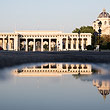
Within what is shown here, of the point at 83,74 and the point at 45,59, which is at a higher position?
the point at 45,59

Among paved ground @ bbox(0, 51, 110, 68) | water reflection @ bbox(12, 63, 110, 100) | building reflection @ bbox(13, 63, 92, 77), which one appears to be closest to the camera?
water reflection @ bbox(12, 63, 110, 100)

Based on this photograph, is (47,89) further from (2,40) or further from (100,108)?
(2,40)

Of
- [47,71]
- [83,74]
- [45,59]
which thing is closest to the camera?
[83,74]

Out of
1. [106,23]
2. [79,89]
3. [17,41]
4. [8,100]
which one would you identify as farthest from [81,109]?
[106,23]

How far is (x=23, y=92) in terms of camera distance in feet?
24.8

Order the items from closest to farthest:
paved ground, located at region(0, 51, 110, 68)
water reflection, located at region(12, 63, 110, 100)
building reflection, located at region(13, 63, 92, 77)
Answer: water reflection, located at region(12, 63, 110, 100)
building reflection, located at region(13, 63, 92, 77)
paved ground, located at region(0, 51, 110, 68)

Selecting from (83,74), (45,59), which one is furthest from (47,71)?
(45,59)

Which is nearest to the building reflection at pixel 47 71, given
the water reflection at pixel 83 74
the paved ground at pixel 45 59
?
the water reflection at pixel 83 74

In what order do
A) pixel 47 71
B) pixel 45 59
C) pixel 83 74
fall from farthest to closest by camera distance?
pixel 45 59
pixel 47 71
pixel 83 74

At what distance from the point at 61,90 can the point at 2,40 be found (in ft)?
488

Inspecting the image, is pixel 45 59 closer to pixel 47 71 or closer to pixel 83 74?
pixel 47 71

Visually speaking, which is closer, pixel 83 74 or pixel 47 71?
pixel 83 74

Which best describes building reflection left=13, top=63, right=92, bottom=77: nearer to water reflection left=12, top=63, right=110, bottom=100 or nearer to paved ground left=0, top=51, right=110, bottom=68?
water reflection left=12, top=63, right=110, bottom=100

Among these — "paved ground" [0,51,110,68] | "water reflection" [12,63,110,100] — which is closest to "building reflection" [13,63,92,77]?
"water reflection" [12,63,110,100]
